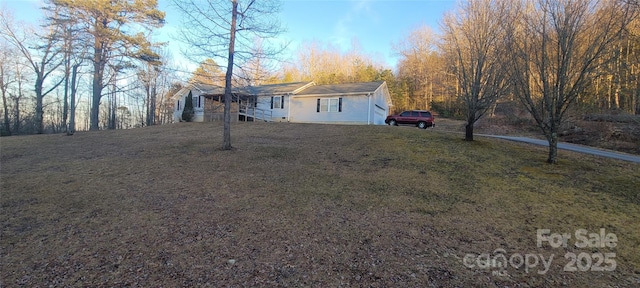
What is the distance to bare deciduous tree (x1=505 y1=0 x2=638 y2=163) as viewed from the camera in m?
7.21

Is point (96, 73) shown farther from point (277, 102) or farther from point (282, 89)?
point (282, 89)

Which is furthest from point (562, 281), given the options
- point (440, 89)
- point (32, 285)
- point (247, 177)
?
point (440, 89)

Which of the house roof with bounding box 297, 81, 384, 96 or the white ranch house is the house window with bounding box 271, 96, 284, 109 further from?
the house roof with bounding box 297, 81, 384, 96

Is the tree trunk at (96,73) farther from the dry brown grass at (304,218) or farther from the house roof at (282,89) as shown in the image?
the dry brown grass at (304,218)

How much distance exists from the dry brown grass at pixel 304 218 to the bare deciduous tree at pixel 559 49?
1881mm

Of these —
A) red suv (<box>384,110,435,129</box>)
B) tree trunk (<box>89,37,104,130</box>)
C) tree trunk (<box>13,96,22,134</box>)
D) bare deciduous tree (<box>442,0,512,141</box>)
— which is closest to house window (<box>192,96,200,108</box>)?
tree trunk (<box>89,37,104,130</box>)

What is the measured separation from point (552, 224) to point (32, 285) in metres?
6.60

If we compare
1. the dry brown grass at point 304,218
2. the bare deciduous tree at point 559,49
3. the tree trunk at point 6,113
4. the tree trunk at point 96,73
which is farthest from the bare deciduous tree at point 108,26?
the bare deciduous tree at point 559,49

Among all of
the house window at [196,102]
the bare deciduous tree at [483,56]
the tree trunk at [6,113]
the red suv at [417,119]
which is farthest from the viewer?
the house window at [196,102]

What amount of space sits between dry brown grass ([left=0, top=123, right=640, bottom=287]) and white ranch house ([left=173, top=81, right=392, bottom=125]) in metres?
13.3

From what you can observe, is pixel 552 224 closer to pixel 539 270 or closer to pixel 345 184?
pixel 539 270

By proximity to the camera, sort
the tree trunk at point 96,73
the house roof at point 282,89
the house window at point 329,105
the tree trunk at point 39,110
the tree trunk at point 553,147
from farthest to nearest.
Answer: the tree trunk at point 39,110 → the house roof at point 282,89 → the house window at point 329,105 → the tree trunk at point 96,73 → the tree trunk at point 553,147

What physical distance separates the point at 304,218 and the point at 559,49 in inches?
318

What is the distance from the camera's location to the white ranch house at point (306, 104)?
21844mm
